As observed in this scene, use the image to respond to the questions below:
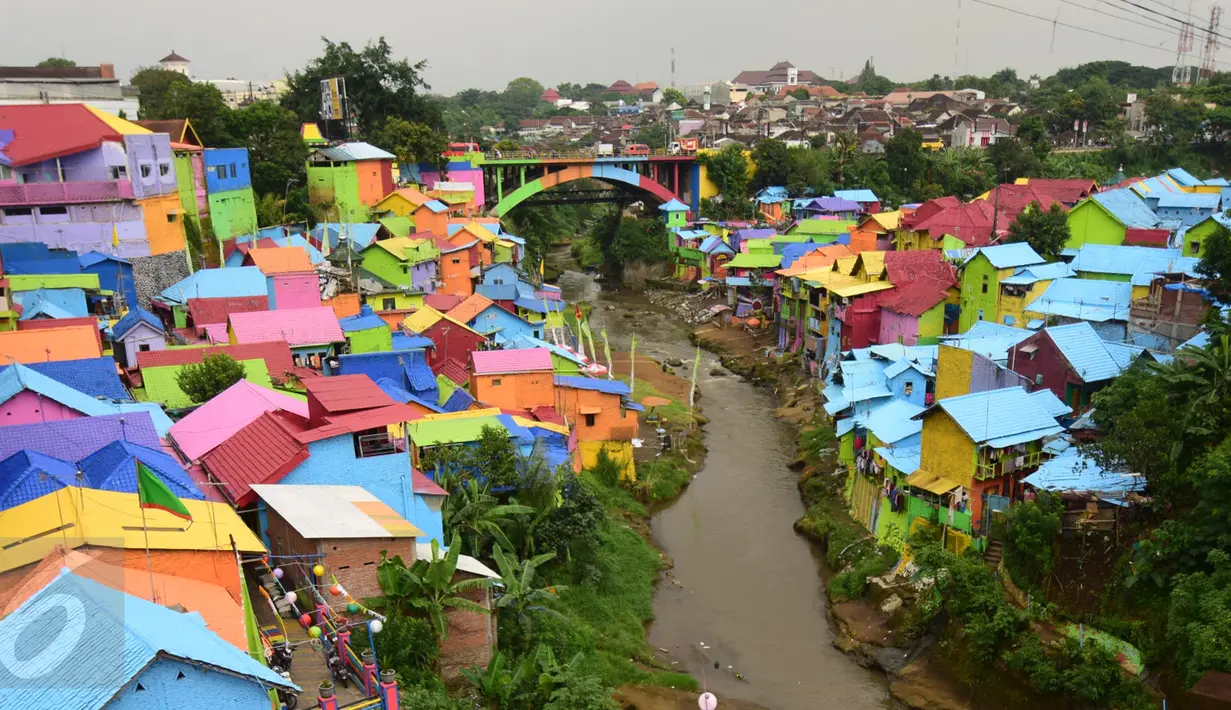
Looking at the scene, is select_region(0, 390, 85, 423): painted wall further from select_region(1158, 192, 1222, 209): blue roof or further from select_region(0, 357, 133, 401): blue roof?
select_region(1158, 192, 1222, 209): blue roof

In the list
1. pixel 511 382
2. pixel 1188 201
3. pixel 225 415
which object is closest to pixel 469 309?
pixel 511 382

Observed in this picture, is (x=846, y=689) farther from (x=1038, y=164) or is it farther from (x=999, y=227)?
(x=1038, y=164)

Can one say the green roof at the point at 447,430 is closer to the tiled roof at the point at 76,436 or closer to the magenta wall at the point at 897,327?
the tiled roof at the point at 76,436

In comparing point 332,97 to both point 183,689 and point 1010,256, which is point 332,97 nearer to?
point 1010,256

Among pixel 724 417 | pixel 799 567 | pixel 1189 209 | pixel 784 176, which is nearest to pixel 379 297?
pixel 724 417

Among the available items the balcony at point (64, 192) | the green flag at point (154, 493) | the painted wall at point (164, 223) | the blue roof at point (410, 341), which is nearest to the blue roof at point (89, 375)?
the blue roof at point (410, 341)
